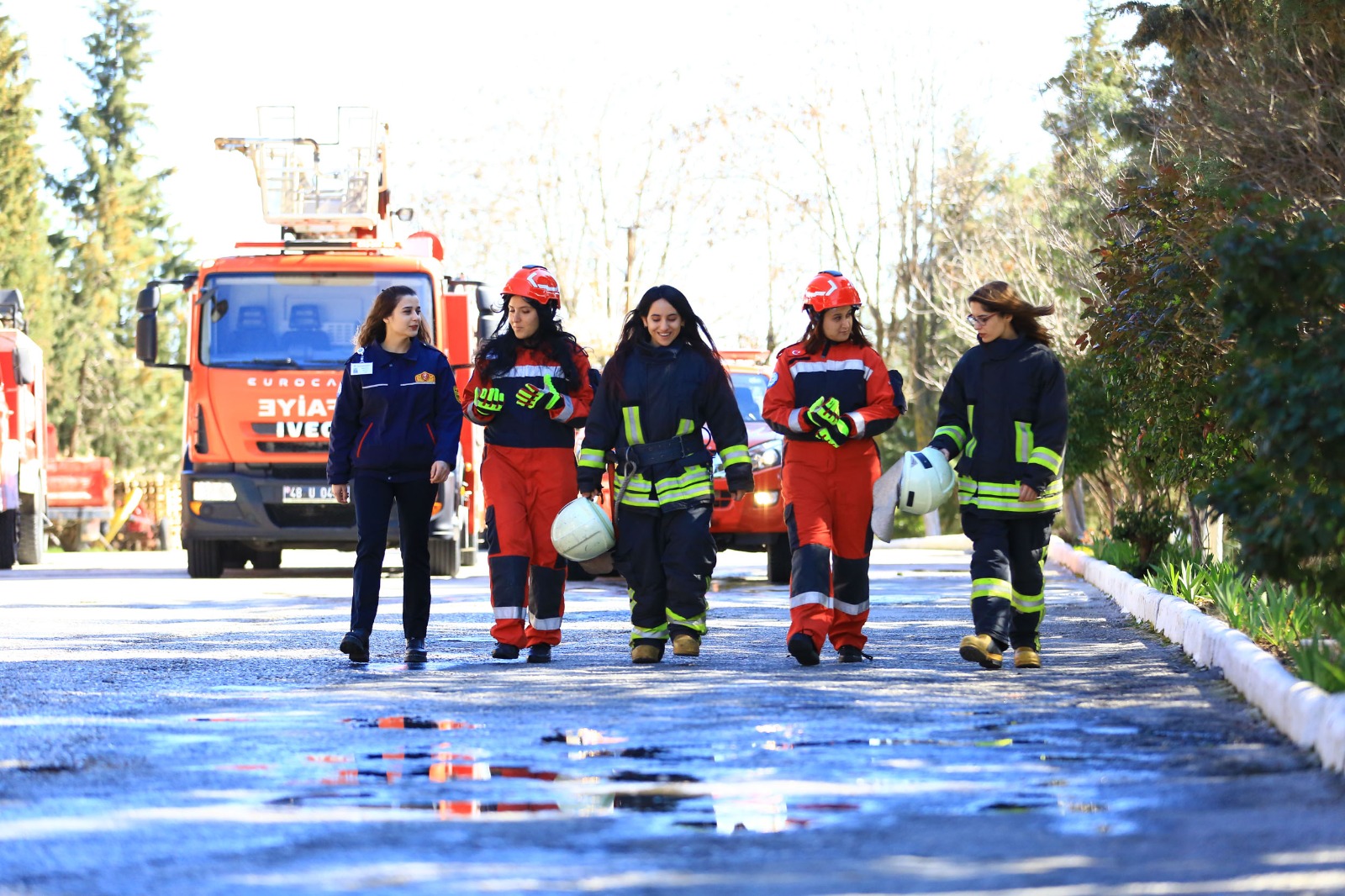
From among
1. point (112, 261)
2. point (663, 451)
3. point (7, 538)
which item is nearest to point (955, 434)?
point (663, 451)

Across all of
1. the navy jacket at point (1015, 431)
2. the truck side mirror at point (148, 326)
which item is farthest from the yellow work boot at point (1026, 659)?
the truck side mirror at point (148, 326)

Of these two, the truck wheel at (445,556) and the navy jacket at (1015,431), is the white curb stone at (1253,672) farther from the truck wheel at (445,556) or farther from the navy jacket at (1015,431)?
the truck wheel at (445,556)

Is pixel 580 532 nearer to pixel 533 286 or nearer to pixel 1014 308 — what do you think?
pixel 533 286

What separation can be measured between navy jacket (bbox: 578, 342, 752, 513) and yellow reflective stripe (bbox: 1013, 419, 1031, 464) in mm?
1275

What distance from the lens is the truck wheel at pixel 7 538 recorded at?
24000mm

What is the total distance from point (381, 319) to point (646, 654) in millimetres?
2156

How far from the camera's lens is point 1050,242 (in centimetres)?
2781

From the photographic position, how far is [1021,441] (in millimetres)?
9406

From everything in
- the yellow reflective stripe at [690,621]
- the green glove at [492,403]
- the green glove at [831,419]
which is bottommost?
the yellow reflective stripe at [690,621]

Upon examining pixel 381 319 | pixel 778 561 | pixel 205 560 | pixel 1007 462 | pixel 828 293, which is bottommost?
pixel 205 560

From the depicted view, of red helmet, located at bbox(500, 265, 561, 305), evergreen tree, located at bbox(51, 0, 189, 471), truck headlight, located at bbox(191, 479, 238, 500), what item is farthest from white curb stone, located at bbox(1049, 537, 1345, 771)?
evergreen tree, located at bbox(51, 0, 189, 471)

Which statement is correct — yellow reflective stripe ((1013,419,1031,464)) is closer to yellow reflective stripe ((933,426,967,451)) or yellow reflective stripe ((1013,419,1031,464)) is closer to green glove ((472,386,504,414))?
yellow reflective stripe ((933,426,967,451))

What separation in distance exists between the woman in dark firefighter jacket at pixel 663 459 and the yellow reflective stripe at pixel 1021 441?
50.0 inches

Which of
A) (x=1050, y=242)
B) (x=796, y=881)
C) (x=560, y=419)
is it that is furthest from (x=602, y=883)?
(x=1050, y=242)
